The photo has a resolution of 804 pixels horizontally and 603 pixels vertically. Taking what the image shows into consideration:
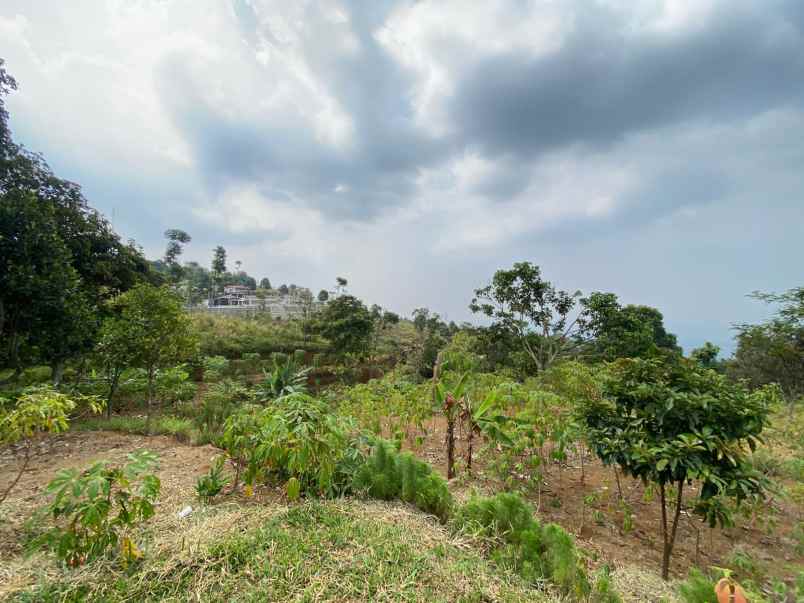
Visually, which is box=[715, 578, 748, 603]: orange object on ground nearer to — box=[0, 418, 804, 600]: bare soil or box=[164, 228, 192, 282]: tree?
box=[0, 418, 804, 600]: bare soil

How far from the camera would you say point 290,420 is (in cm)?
256

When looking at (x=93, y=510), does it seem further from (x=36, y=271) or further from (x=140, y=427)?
(x=36, y=271)

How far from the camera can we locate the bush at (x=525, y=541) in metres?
1.92

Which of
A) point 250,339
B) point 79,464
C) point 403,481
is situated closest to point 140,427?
point 79,464

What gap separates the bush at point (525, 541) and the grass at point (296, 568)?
13cm

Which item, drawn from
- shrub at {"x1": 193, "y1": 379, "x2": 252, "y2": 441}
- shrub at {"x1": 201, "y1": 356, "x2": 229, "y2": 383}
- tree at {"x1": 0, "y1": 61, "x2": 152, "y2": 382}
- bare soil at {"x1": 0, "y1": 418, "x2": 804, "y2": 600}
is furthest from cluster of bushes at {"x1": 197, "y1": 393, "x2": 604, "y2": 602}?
shrub at {"x1": 201, "y1": 356, "x2": 229, "y2": 383}

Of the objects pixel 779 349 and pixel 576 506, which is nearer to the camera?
pixel 576 506

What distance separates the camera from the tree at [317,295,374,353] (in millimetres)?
16594

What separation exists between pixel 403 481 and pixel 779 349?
41.3 feet

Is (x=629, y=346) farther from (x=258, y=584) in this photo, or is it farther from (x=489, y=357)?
(x=258, y=584)

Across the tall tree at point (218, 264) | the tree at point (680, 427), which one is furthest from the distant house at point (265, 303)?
the tree at point (680, 427)

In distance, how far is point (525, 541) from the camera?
6.91ft

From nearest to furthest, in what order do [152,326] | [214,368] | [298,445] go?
[298,445] → [152,326] → [214,368]

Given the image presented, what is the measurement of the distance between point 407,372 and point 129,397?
9385 mm
